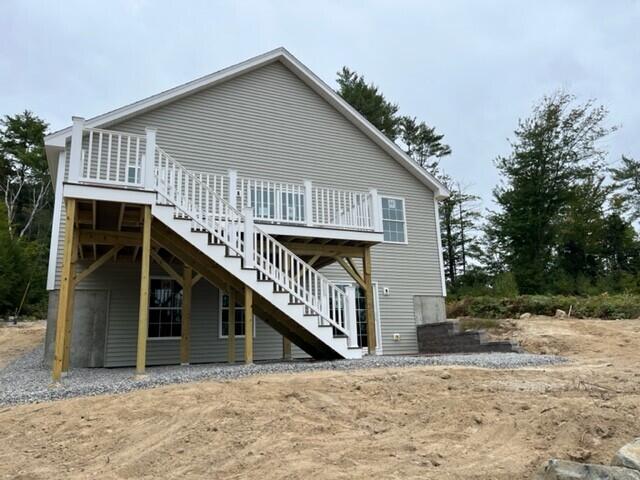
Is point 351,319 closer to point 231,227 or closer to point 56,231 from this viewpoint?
point 231,227

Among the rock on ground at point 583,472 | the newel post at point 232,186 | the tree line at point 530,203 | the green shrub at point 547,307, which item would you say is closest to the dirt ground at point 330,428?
the rock on ground at point 583,472

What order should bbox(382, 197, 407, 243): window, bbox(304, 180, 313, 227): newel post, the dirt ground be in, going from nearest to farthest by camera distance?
the dirt ground
bbox(304, 180, 313, 227): newel post
bbox(382, 197, 407, 243): window

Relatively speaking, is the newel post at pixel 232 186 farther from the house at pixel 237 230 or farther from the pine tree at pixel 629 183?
the pine tree at pixel 629 183

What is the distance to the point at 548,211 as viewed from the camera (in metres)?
28.5

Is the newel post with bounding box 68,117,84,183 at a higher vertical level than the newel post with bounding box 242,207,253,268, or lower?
higher

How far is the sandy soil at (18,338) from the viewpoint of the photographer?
1341cm

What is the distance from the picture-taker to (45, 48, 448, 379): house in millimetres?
7980

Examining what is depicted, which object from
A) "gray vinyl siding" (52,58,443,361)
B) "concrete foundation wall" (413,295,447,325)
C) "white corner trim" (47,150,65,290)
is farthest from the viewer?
"concrete foundation wall" (413,295,447,325)

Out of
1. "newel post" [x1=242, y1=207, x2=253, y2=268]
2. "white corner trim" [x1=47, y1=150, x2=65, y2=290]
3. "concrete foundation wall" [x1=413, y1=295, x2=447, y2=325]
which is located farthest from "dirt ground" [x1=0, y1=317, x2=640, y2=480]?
"concrete foundation wall" [x1=413, y1=295, x2=447, y2=325]

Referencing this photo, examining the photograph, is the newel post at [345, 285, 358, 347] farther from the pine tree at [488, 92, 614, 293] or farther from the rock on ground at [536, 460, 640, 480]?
the pine tree at [488, 92, 614, 293]

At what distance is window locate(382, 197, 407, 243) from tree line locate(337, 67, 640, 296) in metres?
12.7

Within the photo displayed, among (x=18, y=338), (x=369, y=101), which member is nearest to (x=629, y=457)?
(x=18, y=338)

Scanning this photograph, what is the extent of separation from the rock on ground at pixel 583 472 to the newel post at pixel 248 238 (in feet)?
18.6

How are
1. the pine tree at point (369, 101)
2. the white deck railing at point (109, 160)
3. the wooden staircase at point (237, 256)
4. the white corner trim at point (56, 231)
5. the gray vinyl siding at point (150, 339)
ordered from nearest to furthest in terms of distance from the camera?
the white deck railing at point (109, 160) → the wooden staircase at point (237, 256) → the white corner trim at point (56, 231) → the gray vinyl siding at point (150, 339) → the pine tree at point (369, 101)
